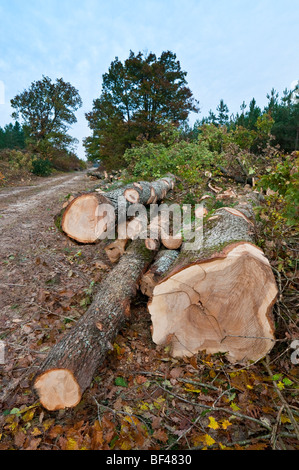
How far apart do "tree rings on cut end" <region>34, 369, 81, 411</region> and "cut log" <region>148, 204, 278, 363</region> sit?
76cm

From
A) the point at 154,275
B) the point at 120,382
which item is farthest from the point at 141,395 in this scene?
the point at 154,275

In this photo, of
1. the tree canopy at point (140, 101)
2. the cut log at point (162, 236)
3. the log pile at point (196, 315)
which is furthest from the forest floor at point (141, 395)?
the tree canopy at point (140, 101)

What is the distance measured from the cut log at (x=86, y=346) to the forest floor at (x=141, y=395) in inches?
5.6

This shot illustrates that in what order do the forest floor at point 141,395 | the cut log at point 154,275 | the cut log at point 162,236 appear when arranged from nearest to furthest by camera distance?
the forest floor at point 141,395
the cut log at point 154,275
the cut log at point 162,236

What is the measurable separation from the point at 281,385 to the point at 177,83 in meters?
14.0

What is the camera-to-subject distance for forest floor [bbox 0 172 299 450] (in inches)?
55.2

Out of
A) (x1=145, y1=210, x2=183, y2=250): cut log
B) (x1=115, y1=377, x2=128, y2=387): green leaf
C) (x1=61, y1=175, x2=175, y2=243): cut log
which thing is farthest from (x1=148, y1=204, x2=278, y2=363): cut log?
(x1=61, y1=175, x2=175, y2=243): cut log

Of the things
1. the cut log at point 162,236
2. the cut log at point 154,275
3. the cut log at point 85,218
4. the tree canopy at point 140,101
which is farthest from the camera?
the tree canopy at point 140,101

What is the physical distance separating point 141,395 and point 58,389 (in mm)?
599

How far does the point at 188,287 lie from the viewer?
6.13ft

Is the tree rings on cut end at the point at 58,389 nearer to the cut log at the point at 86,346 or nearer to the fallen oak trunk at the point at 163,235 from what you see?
the cut log at the point at 86,346

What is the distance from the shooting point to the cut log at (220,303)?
1.73 m
